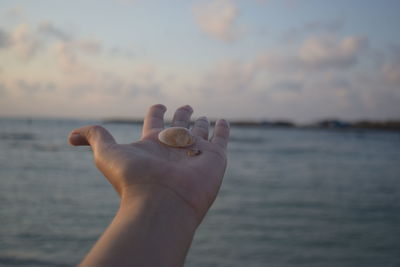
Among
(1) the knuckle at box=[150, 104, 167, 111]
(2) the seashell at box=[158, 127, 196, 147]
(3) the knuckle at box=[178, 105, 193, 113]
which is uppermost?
(3) the knuckle at box=[178, 105, 193, 113]

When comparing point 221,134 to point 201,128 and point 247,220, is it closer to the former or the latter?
point 201,128

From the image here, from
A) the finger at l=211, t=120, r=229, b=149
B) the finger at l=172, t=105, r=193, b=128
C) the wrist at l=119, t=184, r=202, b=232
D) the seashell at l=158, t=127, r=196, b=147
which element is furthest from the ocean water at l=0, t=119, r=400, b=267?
the wrist at l=119, t=184, r=202, b=232

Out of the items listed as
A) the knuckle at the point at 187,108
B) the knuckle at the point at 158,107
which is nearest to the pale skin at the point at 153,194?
the knuckle at the point at 158,107

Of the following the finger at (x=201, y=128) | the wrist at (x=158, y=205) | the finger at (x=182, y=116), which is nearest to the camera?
the wrist at (x=158, y=205)

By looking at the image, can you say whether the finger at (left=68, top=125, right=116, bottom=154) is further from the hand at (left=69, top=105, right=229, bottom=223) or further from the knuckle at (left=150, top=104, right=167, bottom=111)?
the knuckle at (left=150, top=104, right=167, bottom=111)

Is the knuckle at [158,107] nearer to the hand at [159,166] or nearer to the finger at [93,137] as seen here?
the hand at [159,166]

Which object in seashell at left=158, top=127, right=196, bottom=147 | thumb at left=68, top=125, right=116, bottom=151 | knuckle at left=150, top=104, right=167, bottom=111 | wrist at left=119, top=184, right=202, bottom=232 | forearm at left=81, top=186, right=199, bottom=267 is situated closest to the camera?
forearm at left=81, top=186, right=199, bottom=267

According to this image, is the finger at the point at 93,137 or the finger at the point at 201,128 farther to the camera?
the finger at the point at 201,128

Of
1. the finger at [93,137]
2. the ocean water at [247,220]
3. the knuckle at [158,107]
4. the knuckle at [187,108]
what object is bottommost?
the finger at [93,137]
